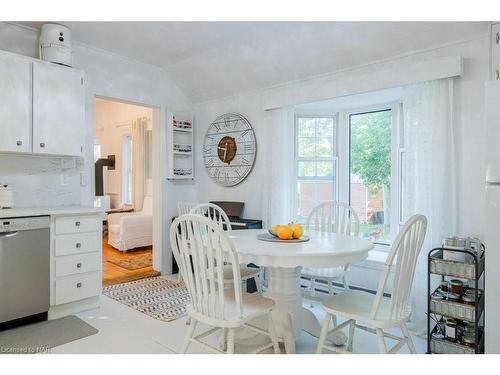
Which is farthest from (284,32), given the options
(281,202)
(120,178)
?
(120,178)

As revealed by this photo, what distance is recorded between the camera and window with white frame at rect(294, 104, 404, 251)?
3.76 meters

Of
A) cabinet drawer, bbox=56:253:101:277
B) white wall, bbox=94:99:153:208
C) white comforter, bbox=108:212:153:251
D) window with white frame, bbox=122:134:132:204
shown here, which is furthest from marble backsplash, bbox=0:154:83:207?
window with white frame, bbox=122:134:132:204

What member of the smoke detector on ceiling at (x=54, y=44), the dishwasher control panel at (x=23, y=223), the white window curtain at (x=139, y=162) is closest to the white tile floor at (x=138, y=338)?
the dishwasher control panel at (x=23, y=223)

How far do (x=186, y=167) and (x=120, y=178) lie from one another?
10.3 ft

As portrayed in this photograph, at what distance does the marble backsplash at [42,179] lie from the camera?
10.3 ft

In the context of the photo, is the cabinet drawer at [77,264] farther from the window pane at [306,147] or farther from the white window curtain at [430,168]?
the white window curtain at [430,168]

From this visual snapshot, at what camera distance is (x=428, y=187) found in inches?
108

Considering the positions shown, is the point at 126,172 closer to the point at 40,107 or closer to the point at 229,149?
the point at 229,149

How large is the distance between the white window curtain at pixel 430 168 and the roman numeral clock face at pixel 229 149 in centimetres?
178

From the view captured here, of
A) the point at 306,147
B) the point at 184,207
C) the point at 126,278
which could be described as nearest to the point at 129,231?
the point at 126,278

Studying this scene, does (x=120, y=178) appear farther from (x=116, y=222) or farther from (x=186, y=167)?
(x=186, y=167)

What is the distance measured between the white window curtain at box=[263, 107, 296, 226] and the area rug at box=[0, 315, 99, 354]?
2.02m

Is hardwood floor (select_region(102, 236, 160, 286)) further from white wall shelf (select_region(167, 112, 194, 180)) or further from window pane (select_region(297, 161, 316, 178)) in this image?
window pane (select_region(297, 161, 316, 178))

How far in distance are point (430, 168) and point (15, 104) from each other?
3.29 metres
